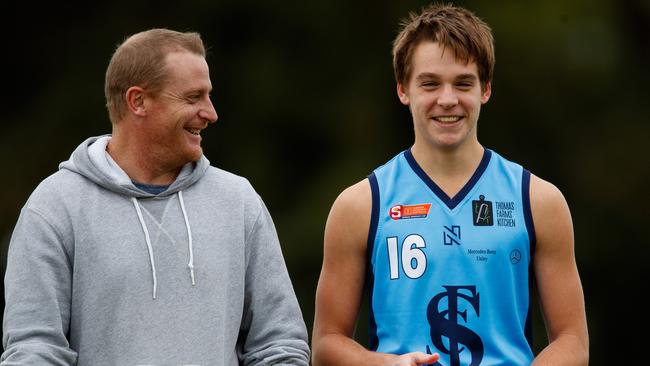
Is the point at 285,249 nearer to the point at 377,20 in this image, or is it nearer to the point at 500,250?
the point at 377,20

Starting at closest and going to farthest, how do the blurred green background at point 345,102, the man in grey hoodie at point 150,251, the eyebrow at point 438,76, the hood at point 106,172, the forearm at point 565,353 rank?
1. the man in grey hoodie at point 150,251
2. the hood at point 106,172
3. the forearm at point 565,353
4. the eyebrow at point 438,76
5. the blurred green background at point 345,102

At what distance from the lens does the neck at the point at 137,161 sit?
5.93 m

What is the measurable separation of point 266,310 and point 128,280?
1.78 ft

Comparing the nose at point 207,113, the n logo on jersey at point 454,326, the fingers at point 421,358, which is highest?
the nose at point 207,113

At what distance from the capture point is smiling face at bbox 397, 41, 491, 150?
6023 mm

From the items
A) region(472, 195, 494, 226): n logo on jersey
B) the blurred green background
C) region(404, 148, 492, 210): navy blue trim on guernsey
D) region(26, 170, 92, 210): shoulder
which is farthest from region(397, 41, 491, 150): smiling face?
the blurred green background

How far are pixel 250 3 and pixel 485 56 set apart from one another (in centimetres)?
772

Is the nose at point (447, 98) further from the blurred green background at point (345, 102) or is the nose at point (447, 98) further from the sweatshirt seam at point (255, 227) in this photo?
the blurred green background at point (345, 102)

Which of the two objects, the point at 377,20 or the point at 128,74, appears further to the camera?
the point at 377,20

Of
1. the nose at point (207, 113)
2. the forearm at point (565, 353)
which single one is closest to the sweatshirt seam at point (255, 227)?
the nose at point (207, 113)

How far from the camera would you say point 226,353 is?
19.3 ft

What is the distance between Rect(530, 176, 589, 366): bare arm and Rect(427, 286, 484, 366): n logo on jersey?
0.24m

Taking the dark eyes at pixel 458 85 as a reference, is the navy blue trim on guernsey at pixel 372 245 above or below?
below

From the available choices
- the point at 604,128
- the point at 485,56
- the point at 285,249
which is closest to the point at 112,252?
the point at 485,56
